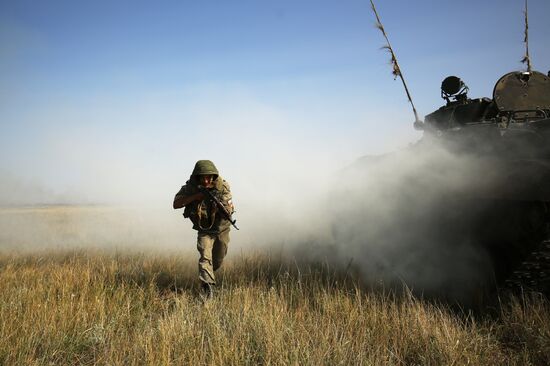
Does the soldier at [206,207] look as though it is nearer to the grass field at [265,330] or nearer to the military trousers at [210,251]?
the military trousers at [210,251]

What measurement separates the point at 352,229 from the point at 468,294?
1831 mm

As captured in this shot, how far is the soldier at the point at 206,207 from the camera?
4930 mm

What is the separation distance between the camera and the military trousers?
15.4 ft

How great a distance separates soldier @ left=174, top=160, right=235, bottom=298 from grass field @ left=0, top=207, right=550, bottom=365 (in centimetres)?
73

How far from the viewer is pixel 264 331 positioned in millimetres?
3150

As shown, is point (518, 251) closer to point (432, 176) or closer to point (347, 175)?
point (432, 176)

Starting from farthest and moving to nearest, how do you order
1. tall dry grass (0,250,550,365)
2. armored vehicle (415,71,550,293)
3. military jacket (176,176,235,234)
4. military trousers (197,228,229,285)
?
military jacket (176,176,235,234)
military trousers (197,228,229,285)
armored vehicle (415,71,550,293)
tall dry grass (0,250,550,365)

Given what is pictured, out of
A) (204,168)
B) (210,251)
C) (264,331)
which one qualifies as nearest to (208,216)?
Answer: (210,251)

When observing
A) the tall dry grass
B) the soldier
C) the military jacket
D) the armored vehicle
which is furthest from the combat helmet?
the armored vehicle

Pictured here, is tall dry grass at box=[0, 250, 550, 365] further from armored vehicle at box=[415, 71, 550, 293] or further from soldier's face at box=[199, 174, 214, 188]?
soldier's face at box=[199, 174, 214, 188]

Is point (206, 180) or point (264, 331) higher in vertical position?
point (206, 180)

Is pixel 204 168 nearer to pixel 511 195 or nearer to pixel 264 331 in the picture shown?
pixel 264 331

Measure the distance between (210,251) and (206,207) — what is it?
0.56 metres

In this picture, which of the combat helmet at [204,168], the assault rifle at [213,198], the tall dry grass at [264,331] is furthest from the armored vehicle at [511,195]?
the combat helmet at [204,168]
